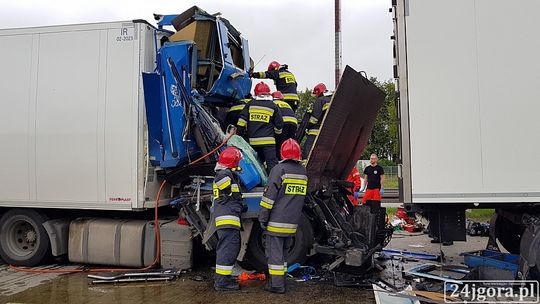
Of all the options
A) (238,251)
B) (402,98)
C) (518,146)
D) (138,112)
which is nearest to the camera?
(518,146)

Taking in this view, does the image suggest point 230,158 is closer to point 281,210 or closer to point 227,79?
point 281,210

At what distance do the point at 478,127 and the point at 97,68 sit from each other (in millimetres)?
4856

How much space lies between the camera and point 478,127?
4793 mm

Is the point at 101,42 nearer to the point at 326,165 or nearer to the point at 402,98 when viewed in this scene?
the point at 326,165

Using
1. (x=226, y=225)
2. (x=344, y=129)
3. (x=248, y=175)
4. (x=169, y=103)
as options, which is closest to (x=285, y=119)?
(x=344, y=129)

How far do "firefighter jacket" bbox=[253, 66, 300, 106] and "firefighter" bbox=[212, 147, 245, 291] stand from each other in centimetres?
245

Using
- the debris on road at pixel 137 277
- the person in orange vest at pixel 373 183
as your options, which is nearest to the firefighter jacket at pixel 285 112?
the debris on road at pixel 137 277

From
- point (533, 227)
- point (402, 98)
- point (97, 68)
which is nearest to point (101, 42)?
point (97, 68)

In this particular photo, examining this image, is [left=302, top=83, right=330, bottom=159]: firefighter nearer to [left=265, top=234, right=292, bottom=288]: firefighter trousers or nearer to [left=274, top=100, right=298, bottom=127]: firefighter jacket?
[left=274, top=100, right=298, bottom=127]: firefighter jacket

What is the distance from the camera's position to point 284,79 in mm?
7555

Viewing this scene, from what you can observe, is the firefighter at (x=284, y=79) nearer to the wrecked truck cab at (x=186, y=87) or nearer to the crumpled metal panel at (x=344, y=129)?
the wrecked truck cab at (x=186, y=87)

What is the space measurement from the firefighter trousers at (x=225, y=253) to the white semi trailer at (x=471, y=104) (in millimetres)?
2022

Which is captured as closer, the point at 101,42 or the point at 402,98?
the point at 402,98

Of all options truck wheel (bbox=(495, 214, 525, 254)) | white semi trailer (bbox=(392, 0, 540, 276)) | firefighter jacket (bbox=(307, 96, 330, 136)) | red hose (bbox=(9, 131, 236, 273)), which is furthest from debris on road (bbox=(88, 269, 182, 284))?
truck wheel (bbox=(495, 214, 525, 254))
